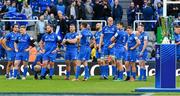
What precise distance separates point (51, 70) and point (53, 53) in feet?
2.66

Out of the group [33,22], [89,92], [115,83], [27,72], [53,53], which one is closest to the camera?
[89,92]

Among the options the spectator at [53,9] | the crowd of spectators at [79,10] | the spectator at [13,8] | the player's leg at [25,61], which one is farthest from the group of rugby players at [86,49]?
the spectator at [53,9]

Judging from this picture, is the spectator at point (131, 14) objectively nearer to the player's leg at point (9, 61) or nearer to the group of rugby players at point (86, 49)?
the group of rugby players at point (86, 49)

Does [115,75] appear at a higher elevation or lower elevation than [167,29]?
lower

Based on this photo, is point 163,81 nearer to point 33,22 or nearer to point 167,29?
point 167,29

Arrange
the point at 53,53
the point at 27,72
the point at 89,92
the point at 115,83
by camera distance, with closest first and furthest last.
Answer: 1. the point at 89,92
2. the point at 115,83
3. the point at 53,53
4. the point at 27,72

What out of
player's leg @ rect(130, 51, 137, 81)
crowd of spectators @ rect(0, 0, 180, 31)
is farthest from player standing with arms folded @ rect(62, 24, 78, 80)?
crowd of spectators @ rect(0, 0, 180, 31)

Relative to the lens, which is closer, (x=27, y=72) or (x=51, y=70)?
(x=51, y=70)

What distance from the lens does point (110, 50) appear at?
26.5 m

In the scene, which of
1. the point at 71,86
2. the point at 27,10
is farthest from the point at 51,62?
the point at 27,10

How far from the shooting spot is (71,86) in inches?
928

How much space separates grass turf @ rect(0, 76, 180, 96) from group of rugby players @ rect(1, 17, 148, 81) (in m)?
0.67

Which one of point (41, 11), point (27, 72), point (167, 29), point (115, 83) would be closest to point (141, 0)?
point (41, 11)

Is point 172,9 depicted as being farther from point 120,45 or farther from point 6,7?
point 6,7
